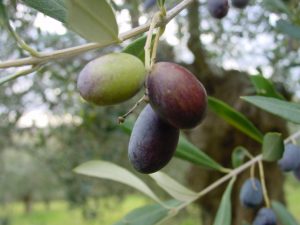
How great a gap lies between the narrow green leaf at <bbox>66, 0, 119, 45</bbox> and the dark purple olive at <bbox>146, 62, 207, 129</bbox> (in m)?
0.12

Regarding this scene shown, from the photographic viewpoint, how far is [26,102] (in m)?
3.49

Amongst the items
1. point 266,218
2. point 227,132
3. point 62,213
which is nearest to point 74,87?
point 227,132

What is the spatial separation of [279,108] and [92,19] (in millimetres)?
459

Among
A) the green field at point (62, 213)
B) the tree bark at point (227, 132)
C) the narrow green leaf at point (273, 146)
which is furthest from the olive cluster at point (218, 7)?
the green field at point (62, 213)

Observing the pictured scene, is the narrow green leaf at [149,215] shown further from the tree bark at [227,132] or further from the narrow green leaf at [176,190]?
the tree bark at [227,132]

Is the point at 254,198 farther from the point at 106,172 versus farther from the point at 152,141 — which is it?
the point at 152,141

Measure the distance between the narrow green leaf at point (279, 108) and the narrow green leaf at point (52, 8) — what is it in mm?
372

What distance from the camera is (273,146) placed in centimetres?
103

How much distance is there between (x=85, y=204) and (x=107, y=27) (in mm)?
3538

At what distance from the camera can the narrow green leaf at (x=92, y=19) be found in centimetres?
61

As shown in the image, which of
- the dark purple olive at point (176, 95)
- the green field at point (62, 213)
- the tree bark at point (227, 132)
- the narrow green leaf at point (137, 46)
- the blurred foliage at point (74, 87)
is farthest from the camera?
the green field at point (62, 213)

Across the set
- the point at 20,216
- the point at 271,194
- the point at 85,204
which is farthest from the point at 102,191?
the point at 20,216

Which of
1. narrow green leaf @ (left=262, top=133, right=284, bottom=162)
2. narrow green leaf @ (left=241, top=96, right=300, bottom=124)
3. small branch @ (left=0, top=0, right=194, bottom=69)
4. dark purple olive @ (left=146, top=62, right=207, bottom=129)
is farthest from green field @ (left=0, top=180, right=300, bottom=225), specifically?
dark purple olive @ (left=146, top=62, right=207, bottom=129)

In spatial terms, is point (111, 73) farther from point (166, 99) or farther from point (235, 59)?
point (235, 59)
